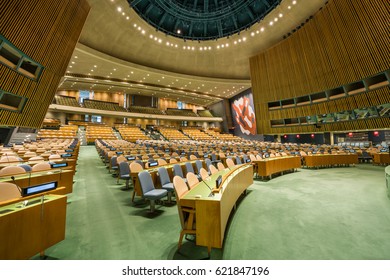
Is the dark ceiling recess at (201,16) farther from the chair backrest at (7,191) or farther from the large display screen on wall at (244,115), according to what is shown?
the chair backrest at (7,191)

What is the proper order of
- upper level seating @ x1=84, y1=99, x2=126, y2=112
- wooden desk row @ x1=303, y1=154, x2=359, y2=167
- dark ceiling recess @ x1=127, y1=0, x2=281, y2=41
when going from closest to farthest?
wooden desk row @ x1=303, y1=154, x2=359, y2=167, dark ceiling recess @ x1=127, y1=0, x2=281, y2=41, upper level seating @ x1=84, y1=99, x2=126, y2=112

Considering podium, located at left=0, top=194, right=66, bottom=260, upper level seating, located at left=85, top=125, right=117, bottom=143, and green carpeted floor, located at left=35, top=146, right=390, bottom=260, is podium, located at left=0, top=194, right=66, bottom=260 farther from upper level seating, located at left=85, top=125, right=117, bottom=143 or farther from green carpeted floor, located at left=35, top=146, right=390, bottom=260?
upper level seating, located at left=85, top=125, right=117, bottom=143

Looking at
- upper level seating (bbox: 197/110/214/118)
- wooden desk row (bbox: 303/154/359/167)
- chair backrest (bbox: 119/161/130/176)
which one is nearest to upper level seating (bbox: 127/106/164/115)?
upper level seating (bbox: 197/110/214/118)

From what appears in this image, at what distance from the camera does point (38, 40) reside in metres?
7.56

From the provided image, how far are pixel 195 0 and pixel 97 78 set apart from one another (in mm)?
11863

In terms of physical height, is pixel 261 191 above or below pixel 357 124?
below

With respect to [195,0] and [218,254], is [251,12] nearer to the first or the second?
[195,0]

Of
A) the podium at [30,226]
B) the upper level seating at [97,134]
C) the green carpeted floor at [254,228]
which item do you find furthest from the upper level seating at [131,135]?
the podium at [30,226]

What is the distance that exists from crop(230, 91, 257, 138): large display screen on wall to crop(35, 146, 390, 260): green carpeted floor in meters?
17.6

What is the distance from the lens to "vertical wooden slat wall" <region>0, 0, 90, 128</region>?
6656 mm

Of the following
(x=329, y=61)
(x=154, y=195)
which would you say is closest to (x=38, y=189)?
(x=154, y=195)

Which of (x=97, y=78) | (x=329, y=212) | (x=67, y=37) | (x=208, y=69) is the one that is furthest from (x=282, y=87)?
(x=97, y=78)

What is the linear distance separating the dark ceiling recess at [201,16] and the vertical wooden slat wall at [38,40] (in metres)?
6.86

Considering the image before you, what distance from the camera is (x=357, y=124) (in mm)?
10703
